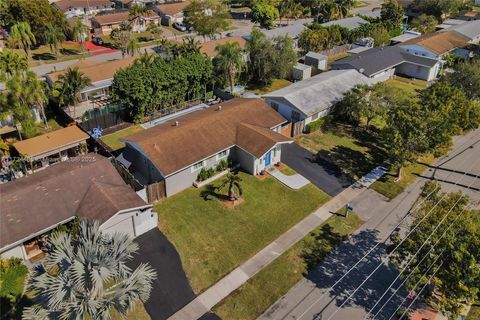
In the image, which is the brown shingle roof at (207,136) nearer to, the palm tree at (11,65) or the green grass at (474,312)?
the palm tree at (11,65)

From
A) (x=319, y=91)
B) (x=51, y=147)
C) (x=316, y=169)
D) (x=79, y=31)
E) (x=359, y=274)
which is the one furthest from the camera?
(x=79, y=31)

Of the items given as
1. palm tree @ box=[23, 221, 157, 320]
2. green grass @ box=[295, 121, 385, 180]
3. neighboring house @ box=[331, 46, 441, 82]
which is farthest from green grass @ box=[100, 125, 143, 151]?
neighboring house @ box=[331, 46, 441, 82]

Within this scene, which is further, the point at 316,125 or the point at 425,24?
the point at 425,24

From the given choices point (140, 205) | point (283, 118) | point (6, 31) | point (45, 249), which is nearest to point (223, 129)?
point (283, 118)

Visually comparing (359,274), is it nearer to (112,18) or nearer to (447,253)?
(447,253)

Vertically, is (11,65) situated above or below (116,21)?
above

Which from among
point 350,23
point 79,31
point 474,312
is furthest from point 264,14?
point 474,312

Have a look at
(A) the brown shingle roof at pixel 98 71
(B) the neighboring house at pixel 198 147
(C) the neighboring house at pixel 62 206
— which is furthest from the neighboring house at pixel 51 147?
(A) the brown shingle roof at pixel 98 71
